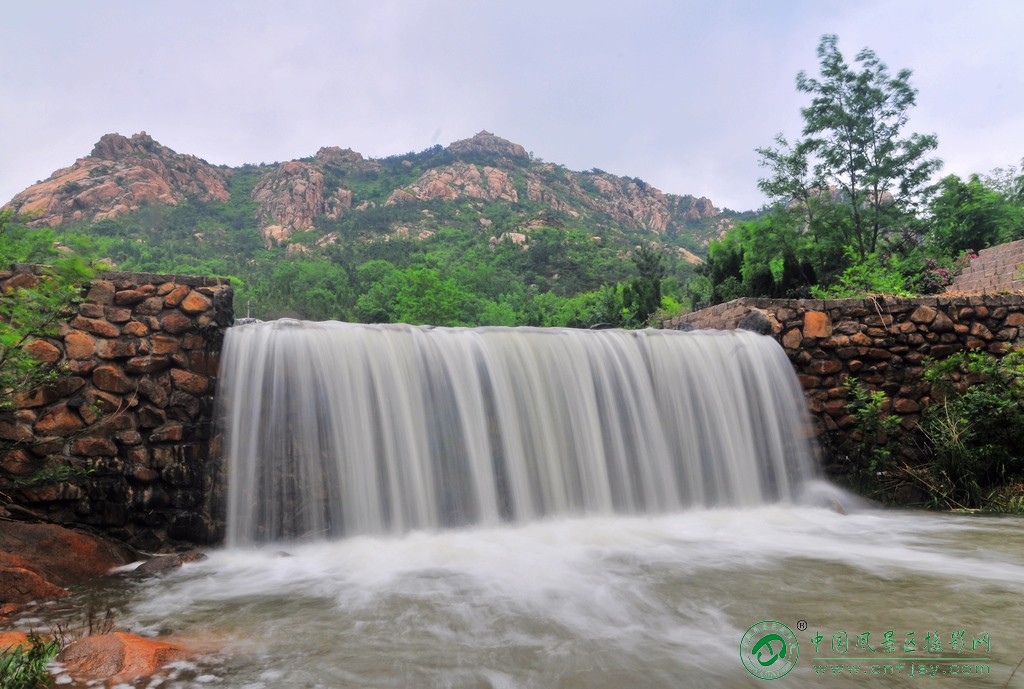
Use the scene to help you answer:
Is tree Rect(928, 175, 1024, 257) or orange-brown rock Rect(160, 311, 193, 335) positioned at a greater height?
tree Rect(928, 175, 1024, 257)

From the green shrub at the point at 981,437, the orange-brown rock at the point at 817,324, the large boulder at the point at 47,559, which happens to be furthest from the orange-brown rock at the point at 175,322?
the green shrub at the point at 981,437

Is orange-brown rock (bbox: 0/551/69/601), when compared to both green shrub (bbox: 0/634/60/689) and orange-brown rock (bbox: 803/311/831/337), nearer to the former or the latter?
green shrub (bbox: 0/634/60/689)

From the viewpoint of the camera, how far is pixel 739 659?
3.20 m

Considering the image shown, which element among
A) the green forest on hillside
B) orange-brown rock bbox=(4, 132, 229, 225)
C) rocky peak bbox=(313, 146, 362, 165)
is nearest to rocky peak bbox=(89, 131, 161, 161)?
orange-brown rock bbox=(4, 132, 229, 225)

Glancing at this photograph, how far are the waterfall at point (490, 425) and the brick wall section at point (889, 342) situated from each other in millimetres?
478

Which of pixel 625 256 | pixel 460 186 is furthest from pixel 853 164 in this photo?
pixel 460 186

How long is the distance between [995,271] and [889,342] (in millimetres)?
8030

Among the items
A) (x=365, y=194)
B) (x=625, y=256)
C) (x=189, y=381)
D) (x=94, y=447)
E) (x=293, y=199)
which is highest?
(x=365, y=194)

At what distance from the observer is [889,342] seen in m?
9.02

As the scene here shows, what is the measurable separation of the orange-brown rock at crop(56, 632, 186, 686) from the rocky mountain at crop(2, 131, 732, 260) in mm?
55231

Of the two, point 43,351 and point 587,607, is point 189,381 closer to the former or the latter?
point 43,351

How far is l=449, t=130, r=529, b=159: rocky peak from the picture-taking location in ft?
360

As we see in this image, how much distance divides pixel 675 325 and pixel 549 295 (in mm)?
29996

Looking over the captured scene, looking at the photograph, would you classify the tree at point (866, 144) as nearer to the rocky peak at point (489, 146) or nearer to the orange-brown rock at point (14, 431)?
the orange-brown rock at point (14, 431)
